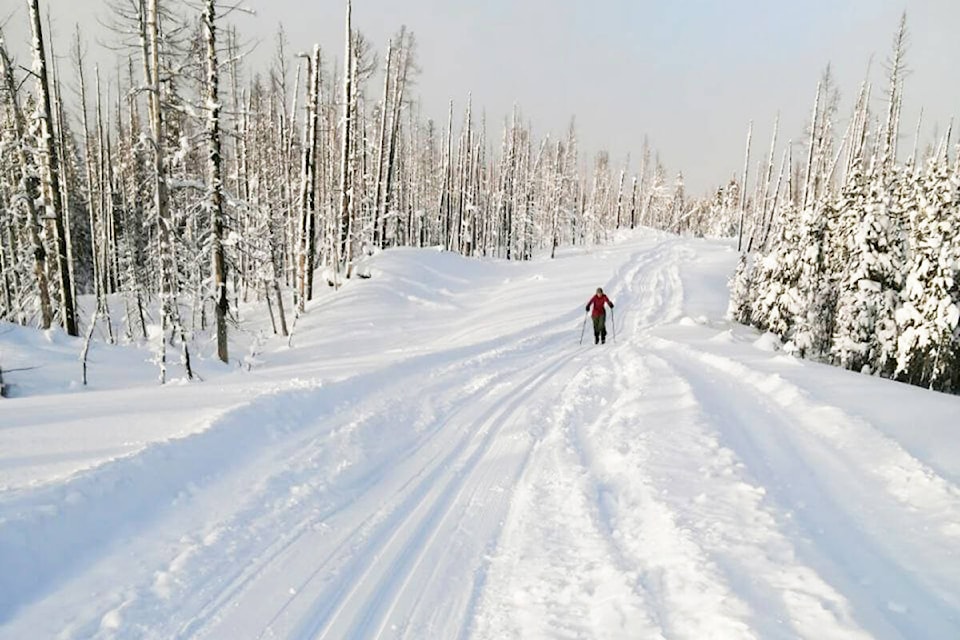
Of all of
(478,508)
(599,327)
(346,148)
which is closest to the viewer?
(478,508)

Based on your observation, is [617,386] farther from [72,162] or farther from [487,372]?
[72,162]

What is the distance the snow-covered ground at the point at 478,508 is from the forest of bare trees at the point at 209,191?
17.6ft

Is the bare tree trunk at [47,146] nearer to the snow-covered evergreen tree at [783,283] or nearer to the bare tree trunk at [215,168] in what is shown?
the bare tree trunk at [215,168]

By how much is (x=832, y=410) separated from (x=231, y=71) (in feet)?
102

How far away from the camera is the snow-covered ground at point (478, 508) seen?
3.53 meters

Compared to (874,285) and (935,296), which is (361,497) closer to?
(935,296)

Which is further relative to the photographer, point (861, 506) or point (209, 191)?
point (209, 191)

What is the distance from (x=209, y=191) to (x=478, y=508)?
39.3 feet

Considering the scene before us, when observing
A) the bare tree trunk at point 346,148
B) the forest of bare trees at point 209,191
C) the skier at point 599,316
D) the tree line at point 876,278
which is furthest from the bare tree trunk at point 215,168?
the tree line at point 876,278

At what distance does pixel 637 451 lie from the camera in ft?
21.4

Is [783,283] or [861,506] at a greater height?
[783,283]

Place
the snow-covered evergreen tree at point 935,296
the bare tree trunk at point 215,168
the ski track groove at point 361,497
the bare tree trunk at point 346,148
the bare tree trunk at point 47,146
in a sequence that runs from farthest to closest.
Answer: the bare tree trunk at point 346,148, the bare tree trunk at point 47,146, the bare tree trunk at point 215,168, the snow-covered evergreen tree at point 935,296, the ski track groove at point 361,497

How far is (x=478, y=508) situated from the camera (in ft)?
17.2

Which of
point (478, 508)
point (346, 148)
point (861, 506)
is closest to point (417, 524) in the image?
point (478, 508)
